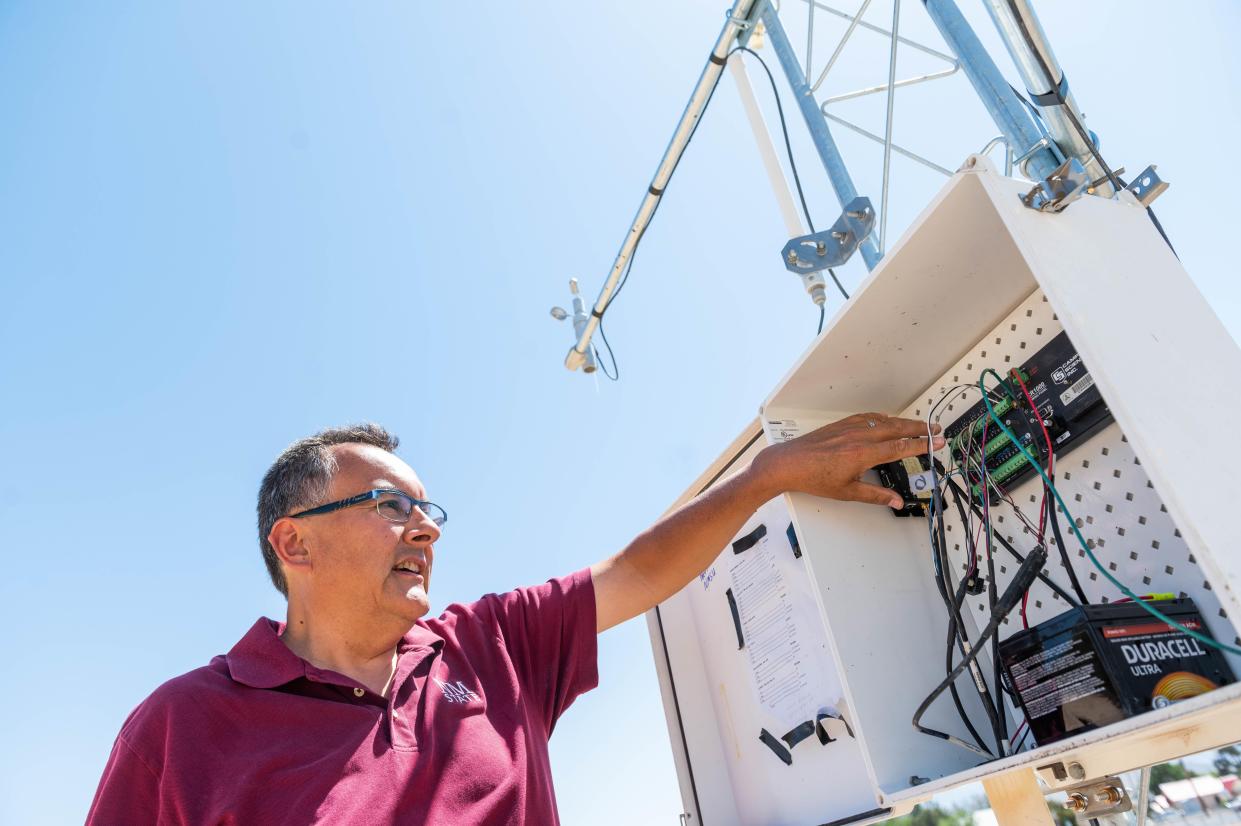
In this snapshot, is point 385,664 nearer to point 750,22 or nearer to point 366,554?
point 366,554

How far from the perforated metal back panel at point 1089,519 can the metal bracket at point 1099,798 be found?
10.7 inches

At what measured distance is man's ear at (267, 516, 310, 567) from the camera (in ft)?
5.01

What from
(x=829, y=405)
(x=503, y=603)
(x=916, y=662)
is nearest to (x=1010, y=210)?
(x=829, y=405)

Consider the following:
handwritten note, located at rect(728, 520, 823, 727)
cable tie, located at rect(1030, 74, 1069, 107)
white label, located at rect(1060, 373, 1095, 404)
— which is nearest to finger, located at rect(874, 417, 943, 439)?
white label, located at rect(1060, 373, 1095, 404)

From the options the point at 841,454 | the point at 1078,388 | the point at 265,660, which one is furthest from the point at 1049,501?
the point at 265,660

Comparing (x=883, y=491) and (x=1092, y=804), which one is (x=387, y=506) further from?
(x=1092, y=804)

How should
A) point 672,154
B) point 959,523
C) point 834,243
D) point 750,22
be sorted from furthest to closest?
point 672,154
point 750,22
point 834,243
point 959,523

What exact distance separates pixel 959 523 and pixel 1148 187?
0.69m

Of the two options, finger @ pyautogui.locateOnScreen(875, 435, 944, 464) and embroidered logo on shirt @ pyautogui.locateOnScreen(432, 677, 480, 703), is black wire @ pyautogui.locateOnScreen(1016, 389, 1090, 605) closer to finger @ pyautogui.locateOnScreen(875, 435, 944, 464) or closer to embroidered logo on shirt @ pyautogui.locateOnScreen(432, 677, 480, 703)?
finger @ pyautogui.locateOnScreen(875, 435, 944, 464)

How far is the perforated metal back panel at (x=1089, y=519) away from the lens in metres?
1.16

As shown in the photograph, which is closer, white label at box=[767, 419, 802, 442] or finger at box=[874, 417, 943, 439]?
finger at box=[874, 417, 943, 439]

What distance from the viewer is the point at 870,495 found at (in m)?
1.46

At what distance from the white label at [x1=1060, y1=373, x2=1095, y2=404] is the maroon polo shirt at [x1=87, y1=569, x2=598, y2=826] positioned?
3.50 ft

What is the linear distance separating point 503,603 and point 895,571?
78cm
